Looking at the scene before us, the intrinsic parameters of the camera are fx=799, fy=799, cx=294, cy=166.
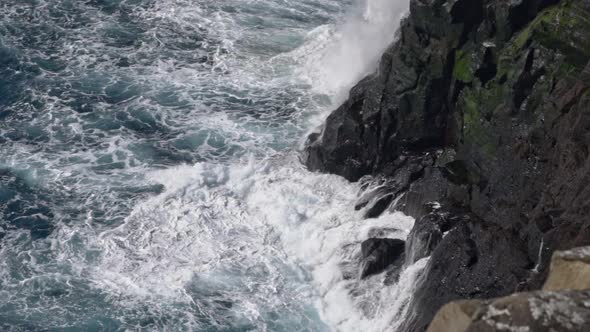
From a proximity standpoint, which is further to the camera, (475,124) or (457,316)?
(475,124)

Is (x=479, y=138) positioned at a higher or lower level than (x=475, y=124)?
lower

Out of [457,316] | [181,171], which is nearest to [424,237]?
[181,171]

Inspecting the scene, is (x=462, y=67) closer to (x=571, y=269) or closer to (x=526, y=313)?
(x=571, y=269)

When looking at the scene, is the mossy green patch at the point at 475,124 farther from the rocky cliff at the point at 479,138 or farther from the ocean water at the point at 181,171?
the ocean water at the point at 181,171

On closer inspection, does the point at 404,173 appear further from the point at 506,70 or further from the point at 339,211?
the point at 506,70

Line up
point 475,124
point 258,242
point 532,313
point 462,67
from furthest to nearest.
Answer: point 258,242 → point 462,67 → point 475,124 → point 532,313

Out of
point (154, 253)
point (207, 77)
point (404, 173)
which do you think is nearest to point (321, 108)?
point (207, 77)
